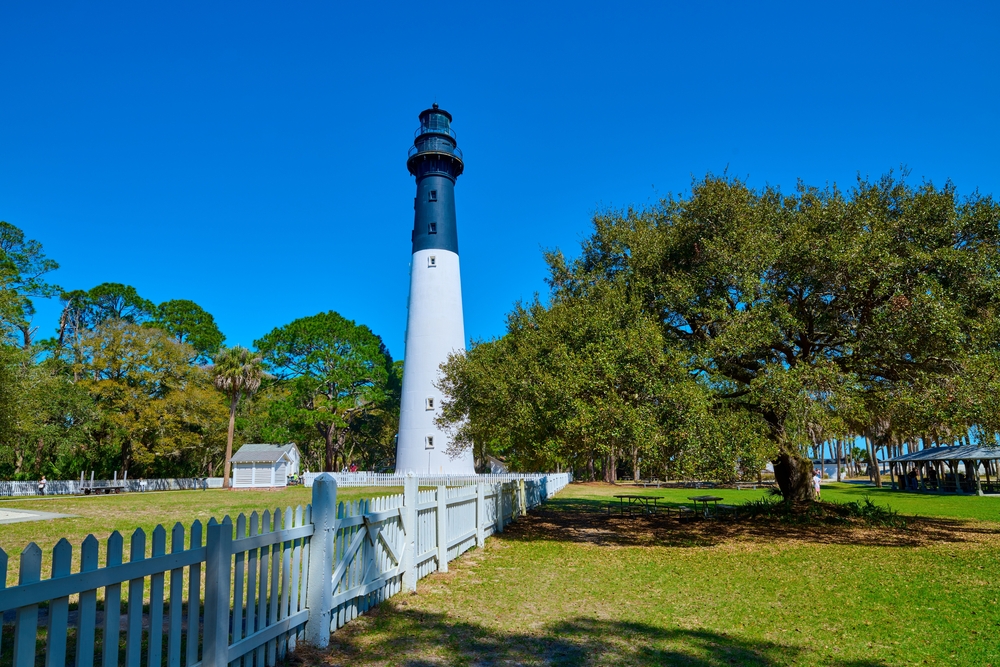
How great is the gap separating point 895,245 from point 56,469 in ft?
145

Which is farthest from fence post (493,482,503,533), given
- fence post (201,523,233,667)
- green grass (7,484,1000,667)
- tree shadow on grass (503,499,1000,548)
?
fence post (201,523,233,667)

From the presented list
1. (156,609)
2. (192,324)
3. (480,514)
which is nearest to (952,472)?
(480,514)

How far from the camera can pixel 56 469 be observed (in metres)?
36.9

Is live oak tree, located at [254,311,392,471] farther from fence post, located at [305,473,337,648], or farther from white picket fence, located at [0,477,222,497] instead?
fence post, located at [305,473,337,648]

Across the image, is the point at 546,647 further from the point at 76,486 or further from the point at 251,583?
the point at 76,486

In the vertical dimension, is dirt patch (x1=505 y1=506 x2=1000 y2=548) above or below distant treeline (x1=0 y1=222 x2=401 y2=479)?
below

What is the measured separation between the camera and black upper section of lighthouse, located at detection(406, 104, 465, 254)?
32.8 metres

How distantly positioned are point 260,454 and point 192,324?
1356 centimetres

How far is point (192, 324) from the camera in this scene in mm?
46375

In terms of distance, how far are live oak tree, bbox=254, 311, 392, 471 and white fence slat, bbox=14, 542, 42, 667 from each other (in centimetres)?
4137

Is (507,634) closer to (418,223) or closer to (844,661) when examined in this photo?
(844,661)

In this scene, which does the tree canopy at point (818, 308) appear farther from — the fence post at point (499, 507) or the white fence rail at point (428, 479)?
the white fence rail at point (428, 479)

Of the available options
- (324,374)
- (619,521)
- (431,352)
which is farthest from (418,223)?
(619,521)

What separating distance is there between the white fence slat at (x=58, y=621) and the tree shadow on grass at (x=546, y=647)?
263cm
